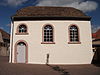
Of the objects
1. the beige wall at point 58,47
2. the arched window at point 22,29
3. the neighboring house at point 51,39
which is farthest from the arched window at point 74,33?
the arched window at point 22,29

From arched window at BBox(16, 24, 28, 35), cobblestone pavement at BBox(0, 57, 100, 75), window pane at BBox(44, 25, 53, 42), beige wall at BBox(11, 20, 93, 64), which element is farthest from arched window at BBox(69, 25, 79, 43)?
arched window at BBox(16, 24, 28, 35)

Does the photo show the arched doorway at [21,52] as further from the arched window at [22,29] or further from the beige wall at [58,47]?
the arched window at [22,29]

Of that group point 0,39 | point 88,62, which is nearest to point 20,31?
point 88,62

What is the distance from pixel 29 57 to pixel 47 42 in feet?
8.05

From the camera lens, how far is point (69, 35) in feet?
54.8

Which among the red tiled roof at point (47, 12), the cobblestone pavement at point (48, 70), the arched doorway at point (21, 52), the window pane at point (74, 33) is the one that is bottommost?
the cobblestone pavement at point (48, 70)

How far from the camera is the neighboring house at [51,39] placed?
16406 millimetres

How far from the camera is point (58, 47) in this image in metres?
16.4

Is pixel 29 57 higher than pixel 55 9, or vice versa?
pixel 55 9

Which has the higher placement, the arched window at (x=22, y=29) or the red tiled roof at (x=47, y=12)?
the red tiled roof at (x=47, y=12)

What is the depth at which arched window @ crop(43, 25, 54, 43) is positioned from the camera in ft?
55.1

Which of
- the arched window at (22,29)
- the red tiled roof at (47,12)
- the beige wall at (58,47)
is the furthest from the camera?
the red tiled roof at (47,12)

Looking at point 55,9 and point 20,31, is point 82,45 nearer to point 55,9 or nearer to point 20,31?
point 55,9

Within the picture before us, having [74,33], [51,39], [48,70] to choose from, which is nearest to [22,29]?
[51,39]
